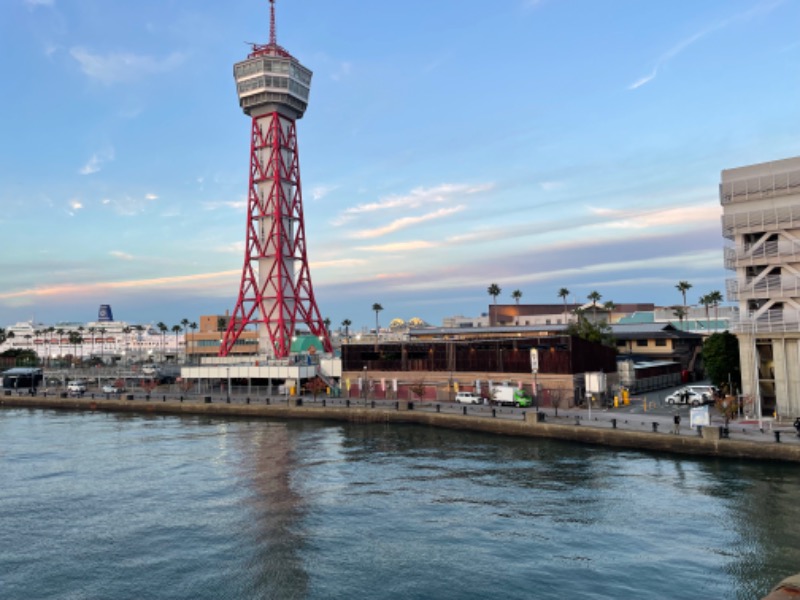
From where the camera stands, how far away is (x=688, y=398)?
202 ft

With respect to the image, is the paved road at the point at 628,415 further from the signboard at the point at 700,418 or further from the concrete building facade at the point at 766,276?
the concrete building facade at the point at 766,276

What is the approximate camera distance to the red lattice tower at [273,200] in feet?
404

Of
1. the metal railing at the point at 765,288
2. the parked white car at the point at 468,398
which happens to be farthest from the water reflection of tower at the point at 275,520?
the metal railing at the point at 765,288

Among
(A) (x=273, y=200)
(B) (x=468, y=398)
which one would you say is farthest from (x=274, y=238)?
(B) (x=468, y=398)

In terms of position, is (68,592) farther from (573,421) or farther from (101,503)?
(573,421)

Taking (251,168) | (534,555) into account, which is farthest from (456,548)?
(251,168)

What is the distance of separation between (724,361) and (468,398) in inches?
1133

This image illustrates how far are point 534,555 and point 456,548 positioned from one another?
11.7ft

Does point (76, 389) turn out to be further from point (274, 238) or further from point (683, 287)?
point (683, 287)

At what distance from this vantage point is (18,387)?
11869 centimetres

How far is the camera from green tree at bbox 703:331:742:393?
62281 mm

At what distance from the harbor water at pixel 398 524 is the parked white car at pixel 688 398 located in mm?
20964

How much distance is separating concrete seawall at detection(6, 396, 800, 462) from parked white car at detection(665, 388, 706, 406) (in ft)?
60.9

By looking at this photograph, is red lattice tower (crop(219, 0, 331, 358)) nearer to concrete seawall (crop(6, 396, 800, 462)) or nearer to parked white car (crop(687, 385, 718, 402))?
concrete seawall (crop(6, 396, 800, 462))
